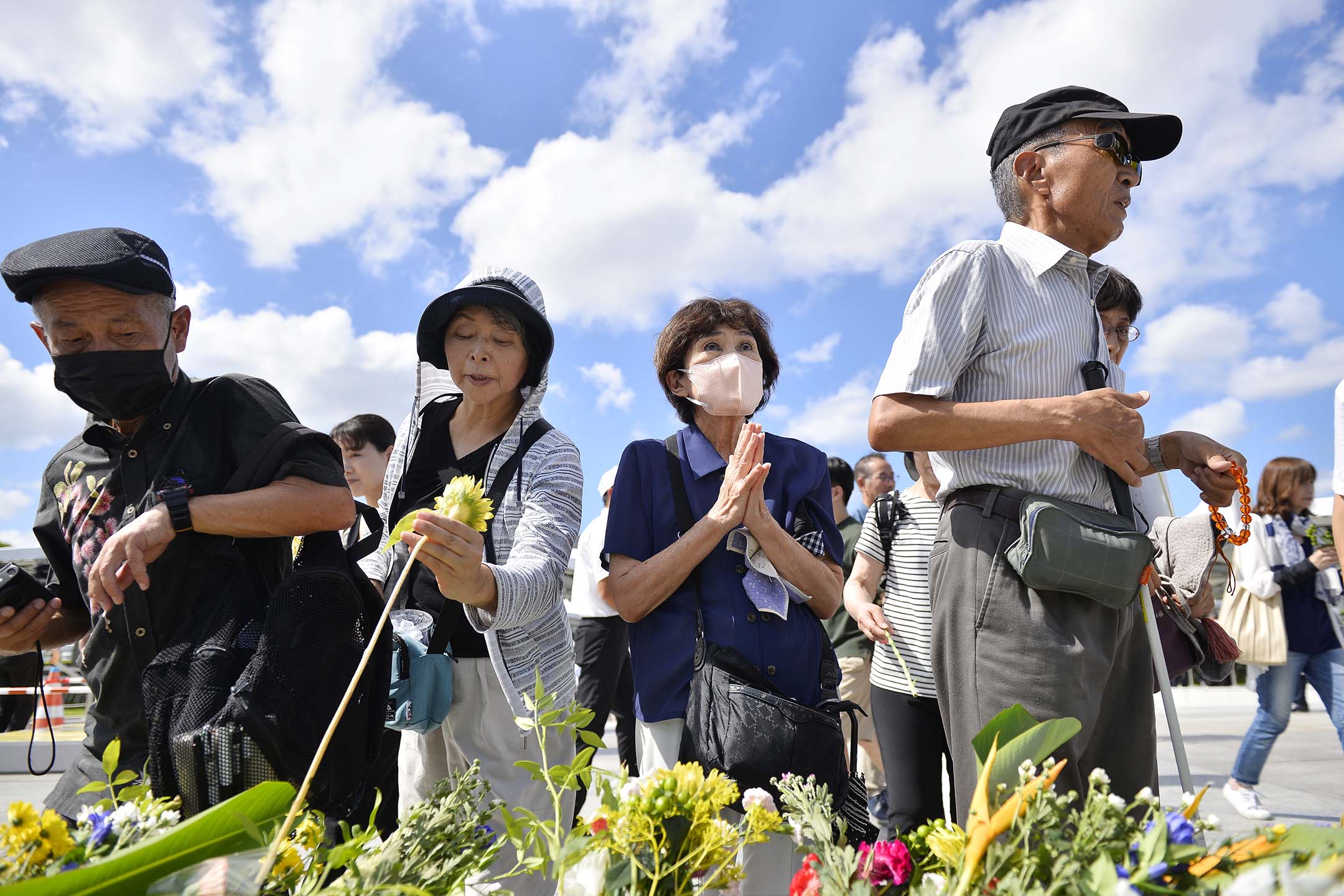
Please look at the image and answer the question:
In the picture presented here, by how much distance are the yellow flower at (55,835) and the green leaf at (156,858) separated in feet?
0.59

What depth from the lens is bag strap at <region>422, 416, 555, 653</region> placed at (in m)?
2.37

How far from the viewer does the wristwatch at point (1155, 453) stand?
213 centimetres

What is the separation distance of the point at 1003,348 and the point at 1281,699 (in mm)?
4874

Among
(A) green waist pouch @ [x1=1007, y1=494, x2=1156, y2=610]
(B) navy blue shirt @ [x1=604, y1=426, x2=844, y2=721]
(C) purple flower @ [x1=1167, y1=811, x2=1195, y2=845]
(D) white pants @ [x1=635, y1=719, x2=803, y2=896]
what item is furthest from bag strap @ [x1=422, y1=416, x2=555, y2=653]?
(C) purple flower @ [x1=1167, y1=811, x2=1195, y2=845]

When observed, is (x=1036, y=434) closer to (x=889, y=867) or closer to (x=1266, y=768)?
(x=889, y=867)

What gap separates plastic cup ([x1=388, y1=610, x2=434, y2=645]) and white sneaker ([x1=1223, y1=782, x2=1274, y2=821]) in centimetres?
482

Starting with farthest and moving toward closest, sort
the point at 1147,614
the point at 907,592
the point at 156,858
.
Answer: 1. the point at 907,592
2. the point at 1147,614
3. the point at 156,858

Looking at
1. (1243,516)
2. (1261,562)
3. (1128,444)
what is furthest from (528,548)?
(1261,562)

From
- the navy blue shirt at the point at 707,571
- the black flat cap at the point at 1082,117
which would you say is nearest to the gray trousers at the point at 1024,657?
the navy blue shirt at the point at 707,571

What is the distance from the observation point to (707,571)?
2.55 metres

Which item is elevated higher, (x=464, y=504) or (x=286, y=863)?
(x=464, y=504)

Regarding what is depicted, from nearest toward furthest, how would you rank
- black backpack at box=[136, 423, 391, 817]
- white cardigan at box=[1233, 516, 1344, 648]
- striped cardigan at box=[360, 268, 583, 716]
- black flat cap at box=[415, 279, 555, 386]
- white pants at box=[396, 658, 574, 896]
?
black backpack at box=[136, 423, 391, 817], striped cardigan at box=[360, 268, 583, 716], white pants at box=[396, 658, 574, 896], black flat cap at box=[415, 279, 555, 386], white cardigan at box=[1233, 516, 1344, 648]

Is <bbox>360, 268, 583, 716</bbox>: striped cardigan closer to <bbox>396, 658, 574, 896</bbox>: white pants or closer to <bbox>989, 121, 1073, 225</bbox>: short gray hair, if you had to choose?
<bbox>396, 658, 574, 896</bbox>: white pants

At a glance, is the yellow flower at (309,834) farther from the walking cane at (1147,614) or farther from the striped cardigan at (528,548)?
the walking cane at (1147,614)
